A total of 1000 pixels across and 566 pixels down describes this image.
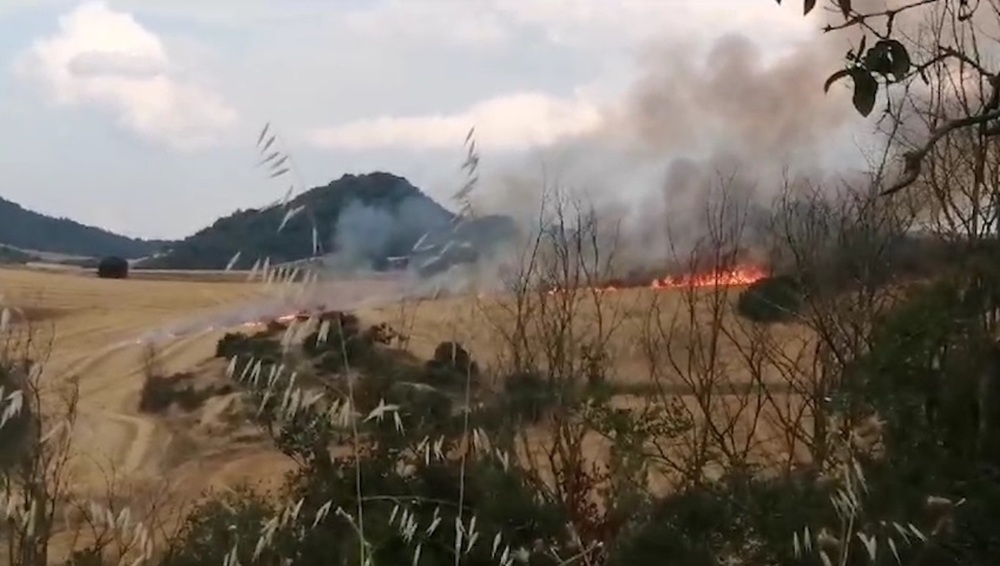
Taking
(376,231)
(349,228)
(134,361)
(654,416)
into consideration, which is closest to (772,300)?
(654,416)

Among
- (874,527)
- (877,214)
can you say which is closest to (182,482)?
(874,527)

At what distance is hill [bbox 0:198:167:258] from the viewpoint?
2869 millimetres

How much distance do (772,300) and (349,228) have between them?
1524mm

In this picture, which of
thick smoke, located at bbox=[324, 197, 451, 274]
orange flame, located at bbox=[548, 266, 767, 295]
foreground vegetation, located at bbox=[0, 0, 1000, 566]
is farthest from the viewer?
orange flame, located at bbox=[548, 266, 767, 295]

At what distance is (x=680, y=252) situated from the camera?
3477 millimetres

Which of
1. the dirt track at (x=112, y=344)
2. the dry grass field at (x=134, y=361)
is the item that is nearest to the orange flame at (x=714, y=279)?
the dry grass field at (x=134, y=361)

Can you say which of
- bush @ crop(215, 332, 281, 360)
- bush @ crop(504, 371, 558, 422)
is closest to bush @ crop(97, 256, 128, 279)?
bush @ crop(215, 332, 281, 360)

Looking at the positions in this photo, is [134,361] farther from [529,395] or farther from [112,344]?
[529,395]

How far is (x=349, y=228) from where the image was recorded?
245 cm

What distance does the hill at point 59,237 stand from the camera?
2869mm

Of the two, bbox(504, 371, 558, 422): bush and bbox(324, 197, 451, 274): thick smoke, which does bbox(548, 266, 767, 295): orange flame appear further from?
bbox(324, 197, 451, 274): thick smoke

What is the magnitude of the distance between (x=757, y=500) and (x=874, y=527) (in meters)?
1.15

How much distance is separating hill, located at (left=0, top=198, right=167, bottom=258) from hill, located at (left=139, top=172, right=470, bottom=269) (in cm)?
5

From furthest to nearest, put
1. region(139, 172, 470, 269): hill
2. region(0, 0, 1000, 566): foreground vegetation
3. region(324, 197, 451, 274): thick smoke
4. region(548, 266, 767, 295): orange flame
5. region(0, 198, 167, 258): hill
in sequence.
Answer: region(548, 266, 767, 295): orange flame → region(0, 198, 167, 258): hill → region(324, 197, 451, 274): thick smoke → region(0, 0, 1000, 566): foreground vegetation → region(139, 172, 470, 269): hill
